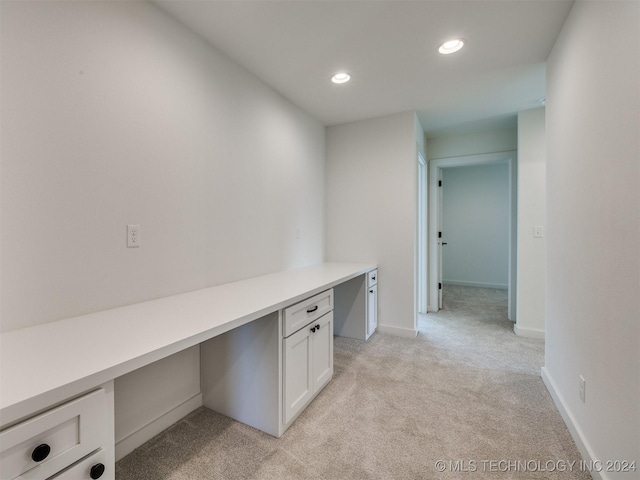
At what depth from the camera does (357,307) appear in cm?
298

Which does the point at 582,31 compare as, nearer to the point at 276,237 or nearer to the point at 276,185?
the point at 276,185

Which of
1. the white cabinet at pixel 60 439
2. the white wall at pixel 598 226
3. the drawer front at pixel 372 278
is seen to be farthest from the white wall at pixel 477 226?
the white cabinet at pixel 60 439

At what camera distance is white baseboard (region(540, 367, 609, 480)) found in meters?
1.32

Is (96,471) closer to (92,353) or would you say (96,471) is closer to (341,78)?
(92,353)

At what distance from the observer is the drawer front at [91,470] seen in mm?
769

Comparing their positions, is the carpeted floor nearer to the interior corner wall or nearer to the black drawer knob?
the black drawer knob

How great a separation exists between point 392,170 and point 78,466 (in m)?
3.07

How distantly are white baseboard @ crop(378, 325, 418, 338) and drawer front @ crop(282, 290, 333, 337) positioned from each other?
1.35 meters

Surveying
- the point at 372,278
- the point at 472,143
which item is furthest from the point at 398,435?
the point at 472,143

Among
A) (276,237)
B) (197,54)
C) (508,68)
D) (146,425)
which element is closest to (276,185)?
(276,237)

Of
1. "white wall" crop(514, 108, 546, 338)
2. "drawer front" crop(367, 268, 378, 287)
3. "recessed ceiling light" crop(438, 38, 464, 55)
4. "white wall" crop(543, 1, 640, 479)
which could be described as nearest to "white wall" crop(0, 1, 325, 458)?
"drawer front" crop(367, 268, 378, 287)

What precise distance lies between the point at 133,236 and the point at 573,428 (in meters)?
2.55

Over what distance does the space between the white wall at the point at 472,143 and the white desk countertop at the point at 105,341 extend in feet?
10.6

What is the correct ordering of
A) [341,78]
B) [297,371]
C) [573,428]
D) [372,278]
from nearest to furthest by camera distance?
1. [573,428]
2. [297,371]
3. [341,78]
4. [372,278]
